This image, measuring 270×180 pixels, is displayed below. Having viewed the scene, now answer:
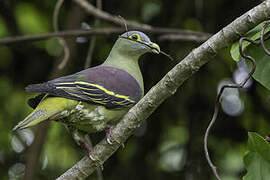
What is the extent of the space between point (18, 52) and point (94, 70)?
6.17 ft

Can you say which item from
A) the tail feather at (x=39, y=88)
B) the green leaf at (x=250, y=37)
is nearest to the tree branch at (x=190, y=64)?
the green leaf at (x=250, y=37)

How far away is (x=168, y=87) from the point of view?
1.70 m

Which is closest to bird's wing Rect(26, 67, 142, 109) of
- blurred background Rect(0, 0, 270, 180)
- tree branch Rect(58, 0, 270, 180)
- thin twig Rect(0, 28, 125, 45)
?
tree branch Rect(58, 0, 270, 180)

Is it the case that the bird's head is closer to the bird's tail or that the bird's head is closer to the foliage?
the bird's tail

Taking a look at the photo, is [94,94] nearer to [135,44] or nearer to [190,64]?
[135,44]

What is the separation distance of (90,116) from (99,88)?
131 millimetres

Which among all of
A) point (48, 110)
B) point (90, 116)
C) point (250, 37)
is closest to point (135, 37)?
point (90, 116)

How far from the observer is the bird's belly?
2.21m

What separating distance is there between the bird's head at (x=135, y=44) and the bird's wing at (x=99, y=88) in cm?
17

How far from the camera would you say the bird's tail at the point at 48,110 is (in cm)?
205

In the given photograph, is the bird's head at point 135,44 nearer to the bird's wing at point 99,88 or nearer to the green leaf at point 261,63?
the bird's wing at point 99,88

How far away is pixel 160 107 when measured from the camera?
12.5ft

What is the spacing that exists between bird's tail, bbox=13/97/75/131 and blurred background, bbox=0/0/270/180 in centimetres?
140

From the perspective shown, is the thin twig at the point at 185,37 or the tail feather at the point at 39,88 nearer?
the tail feather at the point at 39,88
